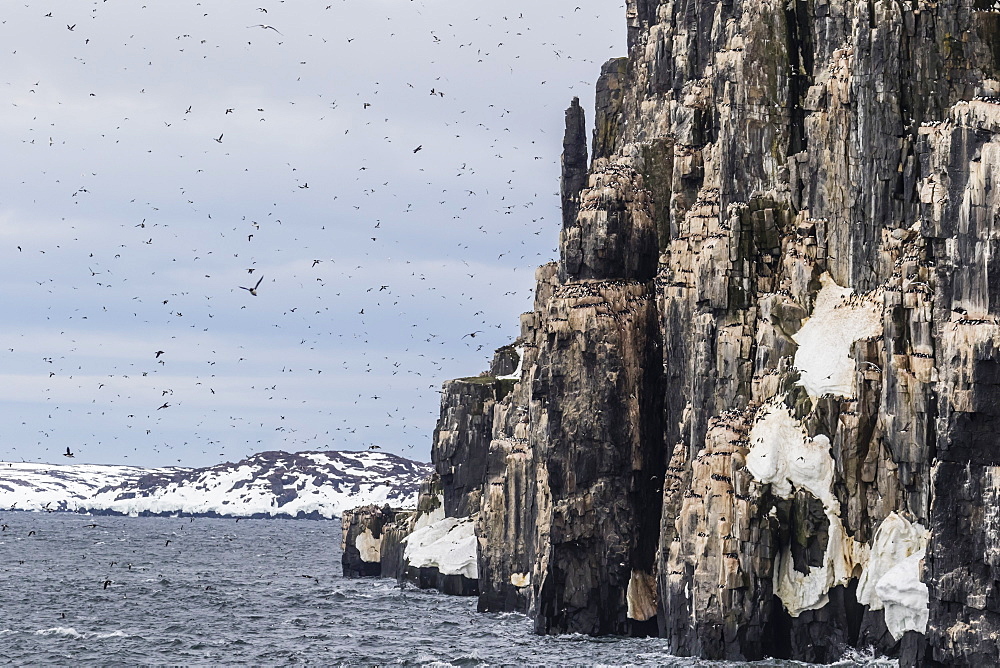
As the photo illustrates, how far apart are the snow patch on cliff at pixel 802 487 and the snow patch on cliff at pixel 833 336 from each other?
240 centimetres

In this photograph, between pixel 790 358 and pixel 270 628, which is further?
pixel 270 628

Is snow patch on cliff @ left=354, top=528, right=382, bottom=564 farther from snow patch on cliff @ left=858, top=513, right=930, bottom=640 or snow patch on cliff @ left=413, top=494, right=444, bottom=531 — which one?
snow patch on cliff @ left=858, top=513, right=930, bottom=640

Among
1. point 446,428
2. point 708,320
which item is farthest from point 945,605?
point 446,428

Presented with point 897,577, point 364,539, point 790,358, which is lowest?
point 897,577

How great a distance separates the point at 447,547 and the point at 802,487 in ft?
229

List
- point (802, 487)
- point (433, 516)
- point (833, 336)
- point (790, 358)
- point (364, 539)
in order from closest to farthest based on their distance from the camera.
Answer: point (802, 487)
point (833, 336)
point (790, 358)
point (433, 516)
point (364, 539)

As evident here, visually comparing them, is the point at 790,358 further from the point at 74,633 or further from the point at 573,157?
the point at 573,157

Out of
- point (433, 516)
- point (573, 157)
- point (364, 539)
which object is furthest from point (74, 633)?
point (573, 157)

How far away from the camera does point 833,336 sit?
2844 inches

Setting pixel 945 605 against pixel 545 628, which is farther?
pixel 545 628

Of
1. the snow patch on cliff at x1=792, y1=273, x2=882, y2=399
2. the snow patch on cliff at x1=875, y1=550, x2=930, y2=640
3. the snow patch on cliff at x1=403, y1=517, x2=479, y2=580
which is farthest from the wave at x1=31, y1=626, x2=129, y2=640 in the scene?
the snow patch on cliff at x1=875, y1=550, x2=930, y2=640

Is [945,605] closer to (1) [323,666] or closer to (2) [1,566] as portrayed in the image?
(1) [323,666]

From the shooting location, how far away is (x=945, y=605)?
5769cm

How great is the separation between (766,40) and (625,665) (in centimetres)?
3727
